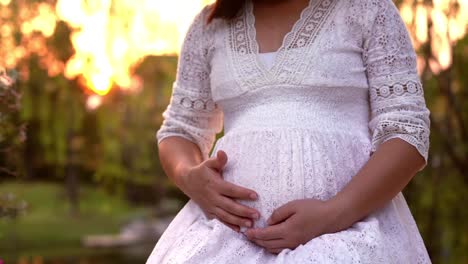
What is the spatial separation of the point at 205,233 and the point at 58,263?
450 inches

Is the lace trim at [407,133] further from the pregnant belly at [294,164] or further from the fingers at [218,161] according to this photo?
the fingers at [218,161]

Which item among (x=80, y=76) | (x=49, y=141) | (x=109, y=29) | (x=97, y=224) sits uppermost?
(x=109, y=29)

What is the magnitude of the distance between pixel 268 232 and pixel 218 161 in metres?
0.21

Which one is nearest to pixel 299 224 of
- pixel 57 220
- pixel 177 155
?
pixel 177 155

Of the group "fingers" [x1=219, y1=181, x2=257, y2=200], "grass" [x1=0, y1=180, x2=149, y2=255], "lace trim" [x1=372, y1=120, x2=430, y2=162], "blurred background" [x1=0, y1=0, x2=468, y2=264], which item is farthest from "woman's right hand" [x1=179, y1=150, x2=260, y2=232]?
"grass" [x1=0, y1=180, x2=149, y2=255]

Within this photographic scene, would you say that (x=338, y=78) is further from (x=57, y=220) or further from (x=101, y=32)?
(x=57, y=220)

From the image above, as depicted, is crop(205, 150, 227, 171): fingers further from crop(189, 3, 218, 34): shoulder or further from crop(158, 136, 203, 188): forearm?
crop(189, 3, 218, 34): shoulder

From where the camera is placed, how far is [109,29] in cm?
624

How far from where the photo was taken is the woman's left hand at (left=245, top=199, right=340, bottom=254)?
1.43m

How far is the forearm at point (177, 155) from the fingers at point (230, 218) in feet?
0.59

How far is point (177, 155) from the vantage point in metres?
1.77

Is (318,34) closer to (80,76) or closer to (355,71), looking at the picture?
(355,71)

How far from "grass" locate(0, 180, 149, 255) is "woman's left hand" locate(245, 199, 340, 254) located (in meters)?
13.0

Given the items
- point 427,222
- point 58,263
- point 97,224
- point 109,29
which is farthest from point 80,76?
point 97,224
